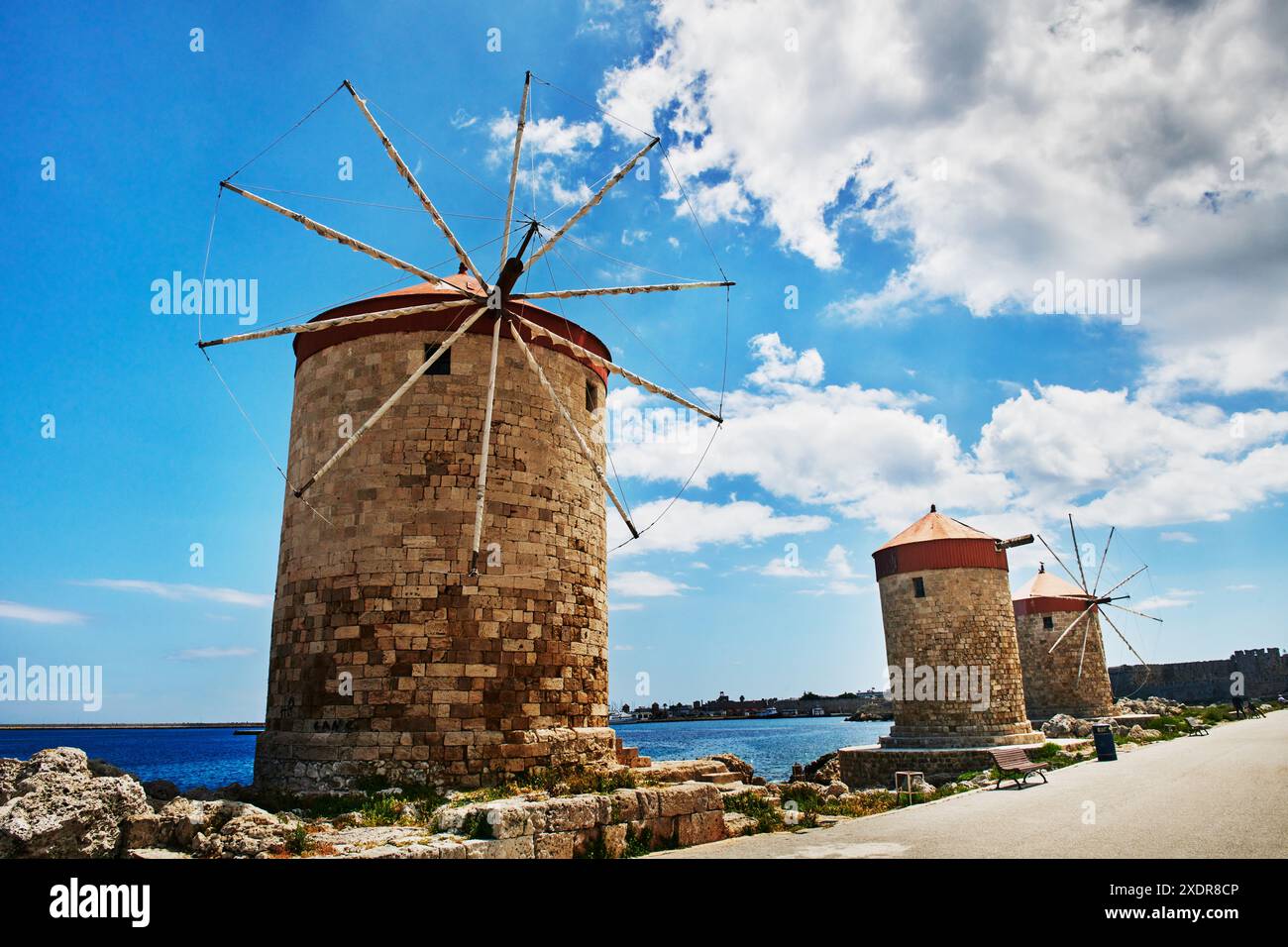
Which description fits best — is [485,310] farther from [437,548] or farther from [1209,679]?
[1209,679]

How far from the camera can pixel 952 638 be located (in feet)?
74.7

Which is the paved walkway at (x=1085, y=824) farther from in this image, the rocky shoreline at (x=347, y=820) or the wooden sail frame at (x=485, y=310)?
the wooden sail frame at (x=485, y=310)

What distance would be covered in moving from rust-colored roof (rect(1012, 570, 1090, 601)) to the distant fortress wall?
2790cm

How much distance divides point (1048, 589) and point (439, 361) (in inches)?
1257

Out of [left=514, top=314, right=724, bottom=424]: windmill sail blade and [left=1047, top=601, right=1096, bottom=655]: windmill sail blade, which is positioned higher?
[left=514, top=314, right=724, bottom=424]: windmill sail blade

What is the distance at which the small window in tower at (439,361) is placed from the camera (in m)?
10.2

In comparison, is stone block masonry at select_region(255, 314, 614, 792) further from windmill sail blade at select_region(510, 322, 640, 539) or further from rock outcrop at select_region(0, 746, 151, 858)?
rock outcrop at select_region(0, 746, 151, 858)

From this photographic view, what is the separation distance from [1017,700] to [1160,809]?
51.0ft

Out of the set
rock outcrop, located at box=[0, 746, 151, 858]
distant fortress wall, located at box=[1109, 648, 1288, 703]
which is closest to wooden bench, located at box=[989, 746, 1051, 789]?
rock outcrop, located at box=[0, 746, 151, 858]

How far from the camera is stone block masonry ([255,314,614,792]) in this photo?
9078mm
